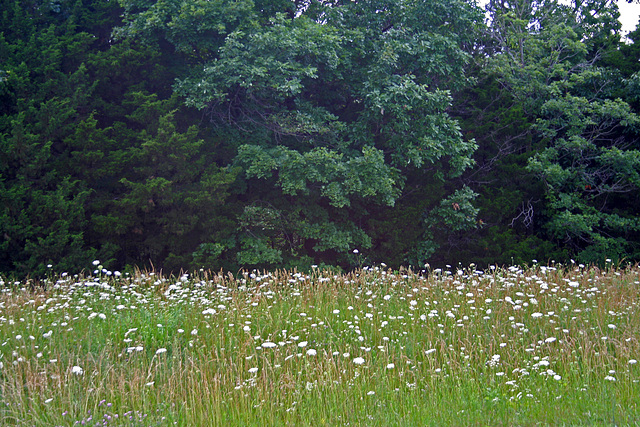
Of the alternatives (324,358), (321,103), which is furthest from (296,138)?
(324,358)

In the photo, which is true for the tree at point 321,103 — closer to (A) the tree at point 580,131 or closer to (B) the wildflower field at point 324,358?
(A) the tree at point 580,131

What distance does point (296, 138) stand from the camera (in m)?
14.7

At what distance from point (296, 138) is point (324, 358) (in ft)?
34.6

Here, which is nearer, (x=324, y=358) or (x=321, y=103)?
(x=324, y=358)

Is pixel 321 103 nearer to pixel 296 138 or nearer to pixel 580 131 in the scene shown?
pixel 296 138

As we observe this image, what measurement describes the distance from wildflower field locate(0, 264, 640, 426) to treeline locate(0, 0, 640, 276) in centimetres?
612

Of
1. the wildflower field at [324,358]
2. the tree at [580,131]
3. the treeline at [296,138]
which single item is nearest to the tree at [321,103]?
the treeline at [296,138]

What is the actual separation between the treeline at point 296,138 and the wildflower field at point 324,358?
612 centimetres

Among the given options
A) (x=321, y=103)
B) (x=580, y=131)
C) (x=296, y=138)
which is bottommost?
(x=296, y=138)

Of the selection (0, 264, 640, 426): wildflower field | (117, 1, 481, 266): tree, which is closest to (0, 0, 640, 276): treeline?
(117, 1, 481, 266): tree

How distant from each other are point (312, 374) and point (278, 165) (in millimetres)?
8986

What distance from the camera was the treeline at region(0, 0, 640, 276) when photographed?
12.4 m

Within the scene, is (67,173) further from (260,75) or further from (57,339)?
(57,339)

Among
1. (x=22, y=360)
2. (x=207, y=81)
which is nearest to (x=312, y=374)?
(x=22, y=360)
